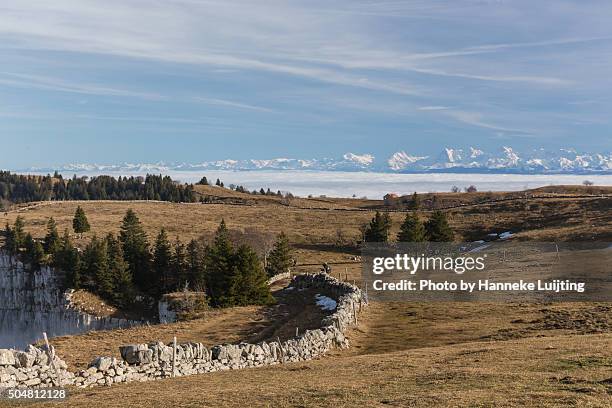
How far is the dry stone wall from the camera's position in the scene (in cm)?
1836

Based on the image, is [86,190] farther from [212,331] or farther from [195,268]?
[212,331]

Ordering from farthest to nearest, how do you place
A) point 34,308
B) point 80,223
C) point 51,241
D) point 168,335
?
point 80,223 → point 51,241 → point 34,308 → point 168,335

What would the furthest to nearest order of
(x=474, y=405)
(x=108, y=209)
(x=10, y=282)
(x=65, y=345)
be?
(x=108, y=209) → (x=10, y=282) → (x=65, y=345) → (x=474, y=405)

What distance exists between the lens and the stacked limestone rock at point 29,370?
16922 millimetres

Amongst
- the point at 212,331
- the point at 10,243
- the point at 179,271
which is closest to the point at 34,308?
the point at 10,243

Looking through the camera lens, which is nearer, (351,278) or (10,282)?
(351,278)

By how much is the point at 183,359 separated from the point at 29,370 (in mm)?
5739

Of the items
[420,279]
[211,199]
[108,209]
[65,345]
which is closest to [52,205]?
[108,209]

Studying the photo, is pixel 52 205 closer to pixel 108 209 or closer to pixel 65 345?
pixel 108 209

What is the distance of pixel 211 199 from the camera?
6841 inches

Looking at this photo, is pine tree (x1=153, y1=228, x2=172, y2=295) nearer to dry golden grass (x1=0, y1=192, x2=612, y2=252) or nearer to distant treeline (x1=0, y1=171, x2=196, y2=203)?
dry golden grass (x1=0, y1=192, x2=612, y2=252)

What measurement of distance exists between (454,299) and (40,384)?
31879 millimetres

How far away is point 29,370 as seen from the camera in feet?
57.4

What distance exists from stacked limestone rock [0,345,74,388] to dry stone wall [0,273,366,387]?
27 millimetres
